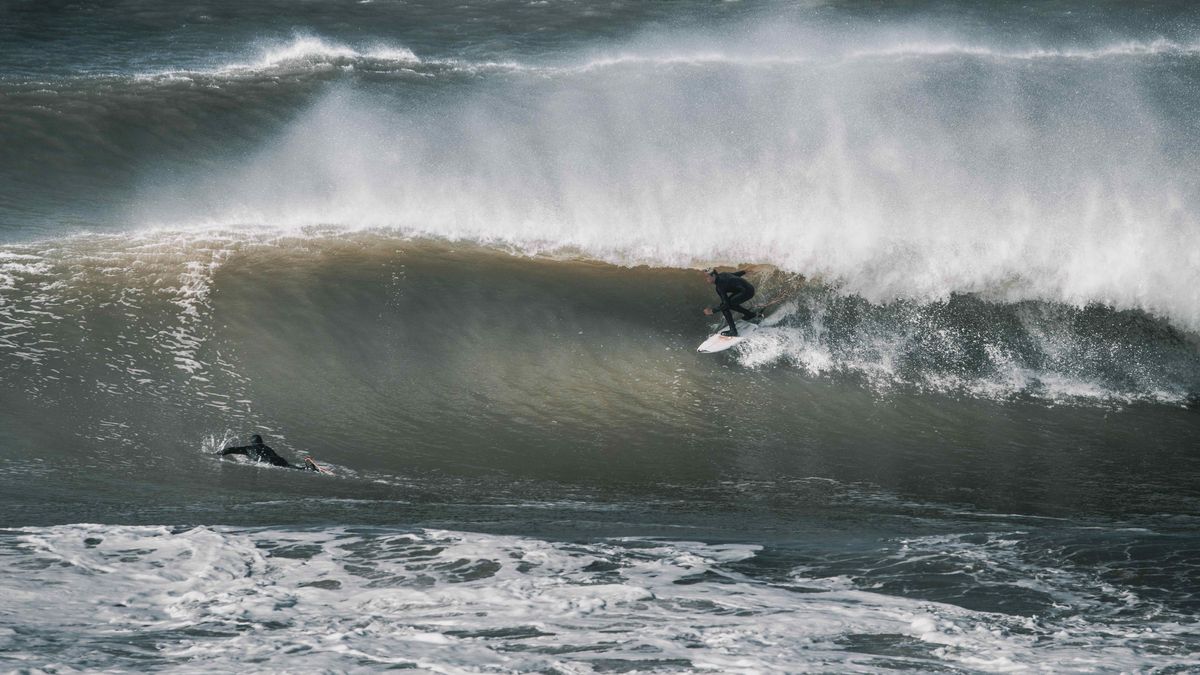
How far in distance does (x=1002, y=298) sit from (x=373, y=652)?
8.99 metres

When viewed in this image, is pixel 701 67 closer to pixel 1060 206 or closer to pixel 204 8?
pixel 1060 206

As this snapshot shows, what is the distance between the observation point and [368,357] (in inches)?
452

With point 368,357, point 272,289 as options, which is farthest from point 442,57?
point 368,357

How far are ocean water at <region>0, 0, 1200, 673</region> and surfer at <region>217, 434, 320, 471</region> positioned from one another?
0.15m

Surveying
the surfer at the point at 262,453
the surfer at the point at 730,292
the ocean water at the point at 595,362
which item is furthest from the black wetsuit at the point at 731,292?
the surfer at the point at 262,453

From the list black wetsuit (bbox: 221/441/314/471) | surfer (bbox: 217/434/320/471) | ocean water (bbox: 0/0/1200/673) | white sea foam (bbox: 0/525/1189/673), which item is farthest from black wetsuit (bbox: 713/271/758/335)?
black wetsuit (bbox: 221/441/314/471)

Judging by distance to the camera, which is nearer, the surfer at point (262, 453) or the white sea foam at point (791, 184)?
the surfer at point (262, 453)

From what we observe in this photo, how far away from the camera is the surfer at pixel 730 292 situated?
11.7 meters

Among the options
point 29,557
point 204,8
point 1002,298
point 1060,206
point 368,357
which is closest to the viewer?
point 29,557

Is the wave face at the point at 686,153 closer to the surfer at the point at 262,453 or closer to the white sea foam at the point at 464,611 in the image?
the surfer at the point at 262,453

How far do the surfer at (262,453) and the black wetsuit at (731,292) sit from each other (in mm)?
4802

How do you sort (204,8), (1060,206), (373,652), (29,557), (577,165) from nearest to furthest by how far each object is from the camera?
(373,652) < (29,557) < (1060,206) < (577,165) < (204,8)

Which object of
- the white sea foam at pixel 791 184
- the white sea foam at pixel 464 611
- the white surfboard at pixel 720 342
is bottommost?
the white sea foam at pixel 464 611

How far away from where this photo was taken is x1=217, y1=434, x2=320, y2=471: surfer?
352 inches
